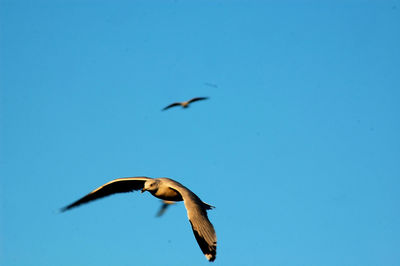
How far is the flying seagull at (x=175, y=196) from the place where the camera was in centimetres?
1352

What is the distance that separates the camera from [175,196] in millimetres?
16734

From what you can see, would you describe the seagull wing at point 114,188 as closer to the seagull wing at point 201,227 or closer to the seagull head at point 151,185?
the seagull head at point 151,185

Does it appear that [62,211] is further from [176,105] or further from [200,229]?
[176,105]

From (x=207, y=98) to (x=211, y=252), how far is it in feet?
34.5

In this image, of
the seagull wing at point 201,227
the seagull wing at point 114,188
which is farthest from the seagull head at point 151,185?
the seagull wing at point 201,227

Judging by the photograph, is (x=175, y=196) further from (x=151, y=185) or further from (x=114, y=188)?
(x=114, y=188)

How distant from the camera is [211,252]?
1330cm

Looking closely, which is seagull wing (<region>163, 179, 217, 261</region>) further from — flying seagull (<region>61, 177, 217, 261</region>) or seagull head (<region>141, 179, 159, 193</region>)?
seagull head (<region>141, 179, 159, 193</region>)

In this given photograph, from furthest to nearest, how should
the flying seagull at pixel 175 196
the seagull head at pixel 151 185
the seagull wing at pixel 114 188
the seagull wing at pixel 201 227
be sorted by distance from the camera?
the seagull wing at pixel 114 188
the seagull head at pixel 151 185
the flying seagull at pixel 175 196
the seagull wing at pixel 201 227

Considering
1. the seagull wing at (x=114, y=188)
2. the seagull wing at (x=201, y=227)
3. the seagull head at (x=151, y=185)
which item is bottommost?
the seagull wing at (x=114, y=188)

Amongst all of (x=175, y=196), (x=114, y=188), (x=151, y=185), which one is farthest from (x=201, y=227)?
(x=114, y=188)

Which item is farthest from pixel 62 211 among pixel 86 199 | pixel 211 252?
pixel 211 252

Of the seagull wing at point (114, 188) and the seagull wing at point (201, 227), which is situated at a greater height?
the seagull wing at point (201, 227)

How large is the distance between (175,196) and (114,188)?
1.92 metres
